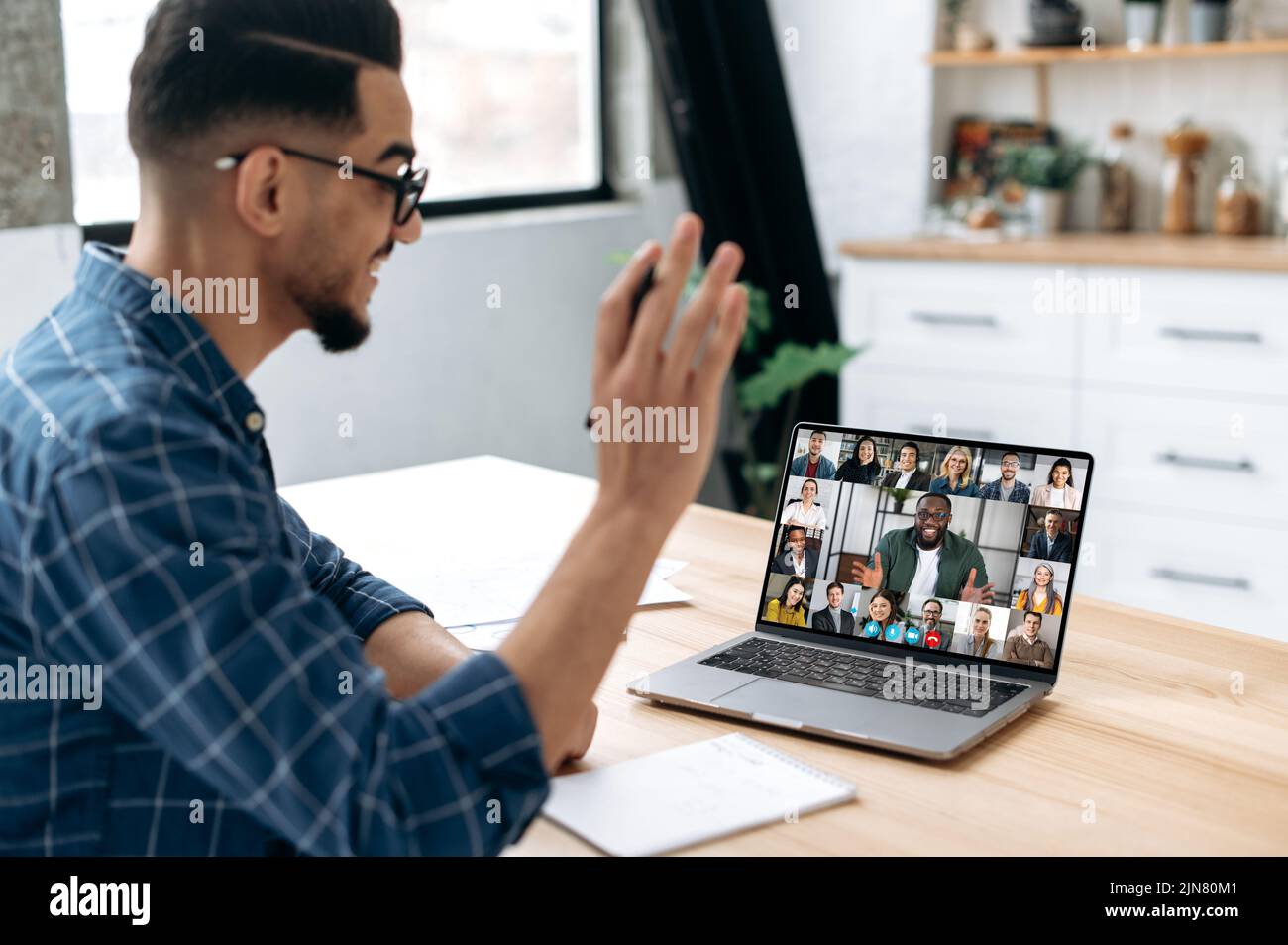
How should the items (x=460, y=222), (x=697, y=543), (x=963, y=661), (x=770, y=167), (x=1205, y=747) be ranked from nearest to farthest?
(x=1205, y=747)
(x=963, y=661)
(x=697, y=543)
(x=460, y=222)
(x=770, y=167)

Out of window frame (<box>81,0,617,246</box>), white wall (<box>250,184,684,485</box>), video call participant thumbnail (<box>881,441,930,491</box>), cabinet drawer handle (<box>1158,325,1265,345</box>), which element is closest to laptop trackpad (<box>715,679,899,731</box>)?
video call participant thumbnail (<box>881,441,930,491</box>)

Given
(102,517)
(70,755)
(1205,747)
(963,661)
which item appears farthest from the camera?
(963,661)

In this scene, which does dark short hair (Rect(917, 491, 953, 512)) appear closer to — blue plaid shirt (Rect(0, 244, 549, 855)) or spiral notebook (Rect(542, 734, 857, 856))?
spiral notebook (Rect(542, 734, 857, 856))

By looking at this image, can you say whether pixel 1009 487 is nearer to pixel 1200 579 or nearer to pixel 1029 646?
pixel 1029 646

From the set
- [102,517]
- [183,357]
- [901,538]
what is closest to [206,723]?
[102,517]

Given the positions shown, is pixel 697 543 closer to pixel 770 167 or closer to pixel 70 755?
pixel 70 755

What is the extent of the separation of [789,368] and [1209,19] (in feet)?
A: 4.42

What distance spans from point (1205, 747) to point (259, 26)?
0.92 m

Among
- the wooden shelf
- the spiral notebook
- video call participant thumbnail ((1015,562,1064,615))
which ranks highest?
the wooden shelf

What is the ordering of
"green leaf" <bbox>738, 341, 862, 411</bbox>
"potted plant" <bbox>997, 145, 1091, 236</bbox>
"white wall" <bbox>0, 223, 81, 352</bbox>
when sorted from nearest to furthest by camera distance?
"white wall" <bbox>0, 223, 81, 352</bbox>, "green leaf" <bbox>738, 341, 862, 411</bbox>, "potted plant" <bbox>997, 145, 1091, 236</bbox>

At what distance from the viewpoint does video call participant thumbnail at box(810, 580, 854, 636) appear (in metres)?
1.33

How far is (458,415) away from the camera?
12.0 ft

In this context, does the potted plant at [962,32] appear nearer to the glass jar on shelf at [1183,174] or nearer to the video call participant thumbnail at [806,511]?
the glass jar on shelf at [1183,174]

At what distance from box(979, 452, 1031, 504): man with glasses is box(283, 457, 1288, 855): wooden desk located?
17 centimetres
